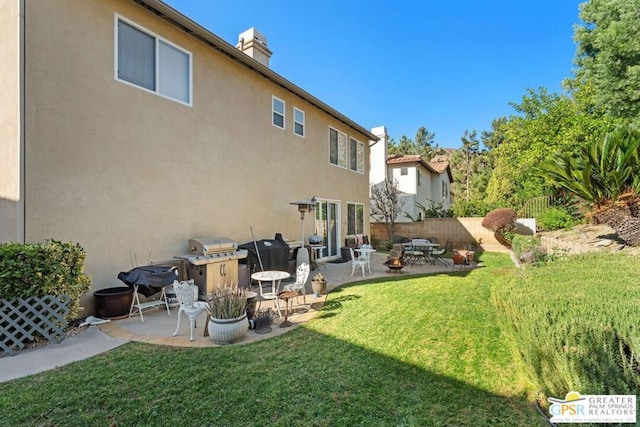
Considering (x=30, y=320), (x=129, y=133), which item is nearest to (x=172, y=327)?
(x=30, y=320)

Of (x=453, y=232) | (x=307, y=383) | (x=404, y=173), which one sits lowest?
(x=307, y=383)

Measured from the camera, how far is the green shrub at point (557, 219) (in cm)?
1388

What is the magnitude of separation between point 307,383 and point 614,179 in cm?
1033

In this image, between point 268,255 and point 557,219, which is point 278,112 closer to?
point 268,255

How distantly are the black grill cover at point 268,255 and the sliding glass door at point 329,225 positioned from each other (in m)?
4.05

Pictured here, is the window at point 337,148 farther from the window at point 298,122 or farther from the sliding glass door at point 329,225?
the window at point 298,122

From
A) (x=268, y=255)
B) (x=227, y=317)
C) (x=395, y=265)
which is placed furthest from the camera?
(x=395, y=265)

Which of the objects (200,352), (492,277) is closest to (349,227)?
(492,277)

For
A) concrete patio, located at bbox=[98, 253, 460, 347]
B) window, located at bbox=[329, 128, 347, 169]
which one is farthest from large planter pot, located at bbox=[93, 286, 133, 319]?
window, located at bbox=[329, 128, 347, 169]

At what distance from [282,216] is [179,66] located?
19.9ft

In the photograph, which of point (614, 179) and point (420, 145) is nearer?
point (614, 179)

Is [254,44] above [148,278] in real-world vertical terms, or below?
above

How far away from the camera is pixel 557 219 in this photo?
1436cm

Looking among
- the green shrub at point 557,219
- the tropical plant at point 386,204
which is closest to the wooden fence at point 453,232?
the tropical plant at point 386,204
